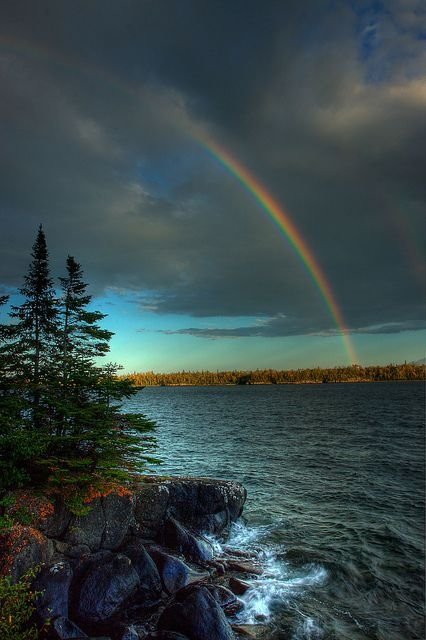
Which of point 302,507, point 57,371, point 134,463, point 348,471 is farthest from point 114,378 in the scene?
point 348,471

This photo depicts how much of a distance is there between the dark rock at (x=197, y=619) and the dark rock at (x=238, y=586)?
12.0 ft

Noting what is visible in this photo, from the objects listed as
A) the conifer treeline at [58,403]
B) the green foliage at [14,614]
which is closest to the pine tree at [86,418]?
the conifer treeline at [58,403]

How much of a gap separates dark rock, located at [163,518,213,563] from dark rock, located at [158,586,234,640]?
5.38m

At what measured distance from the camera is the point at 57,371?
65.3 ft

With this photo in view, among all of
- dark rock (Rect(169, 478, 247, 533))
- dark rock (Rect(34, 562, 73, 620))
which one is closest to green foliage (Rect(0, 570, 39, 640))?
dark rock (Rect(34, 562, 73, 620))

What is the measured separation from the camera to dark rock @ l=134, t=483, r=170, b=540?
19.0 metres

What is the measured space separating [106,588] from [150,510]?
5.20m

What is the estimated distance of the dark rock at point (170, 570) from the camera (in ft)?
52.3

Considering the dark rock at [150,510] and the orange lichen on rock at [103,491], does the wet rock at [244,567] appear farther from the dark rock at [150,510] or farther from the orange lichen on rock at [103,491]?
the orange lichen on rock at [103,491]

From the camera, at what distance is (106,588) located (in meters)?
14.2

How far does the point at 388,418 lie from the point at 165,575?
3054 inches

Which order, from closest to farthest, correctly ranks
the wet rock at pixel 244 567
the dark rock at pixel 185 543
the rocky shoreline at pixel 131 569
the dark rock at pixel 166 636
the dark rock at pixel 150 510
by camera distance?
1. the dark rock at pixel 166 636
2. the rocky shoreline at pixel 131 569
3. the wet rock at pixel 244 567
4. the dark rock at pixel 185 543
5. the dark rock at pixel 150 510

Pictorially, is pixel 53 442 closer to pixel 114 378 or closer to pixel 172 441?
pixel 114 378

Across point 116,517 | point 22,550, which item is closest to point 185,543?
point 116,517
